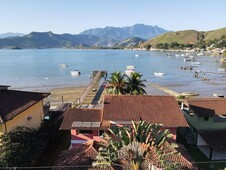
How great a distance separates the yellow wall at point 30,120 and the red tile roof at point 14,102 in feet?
2.42

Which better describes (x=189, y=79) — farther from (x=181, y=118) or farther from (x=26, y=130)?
(x=26, y=130)

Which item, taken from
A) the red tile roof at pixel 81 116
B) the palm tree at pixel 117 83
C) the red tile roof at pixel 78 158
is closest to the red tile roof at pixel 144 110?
the red tile roof at pixel 81 116

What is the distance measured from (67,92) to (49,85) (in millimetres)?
14779

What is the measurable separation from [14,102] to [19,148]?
19.4 feet

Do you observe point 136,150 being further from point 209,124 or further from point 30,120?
point 209,124

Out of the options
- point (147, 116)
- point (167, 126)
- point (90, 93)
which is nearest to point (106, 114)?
point (147, 116)

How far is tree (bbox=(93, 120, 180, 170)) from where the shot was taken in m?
16.7

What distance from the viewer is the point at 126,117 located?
2780cm

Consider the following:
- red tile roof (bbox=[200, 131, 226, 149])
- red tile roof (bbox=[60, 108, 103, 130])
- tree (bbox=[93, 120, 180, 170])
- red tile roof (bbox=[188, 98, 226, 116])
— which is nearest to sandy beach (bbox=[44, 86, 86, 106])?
red tile roof (bbox=[60, 108, 103, 130])

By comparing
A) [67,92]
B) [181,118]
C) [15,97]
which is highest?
[15,97]

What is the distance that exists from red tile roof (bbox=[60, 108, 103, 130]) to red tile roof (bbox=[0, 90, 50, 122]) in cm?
403

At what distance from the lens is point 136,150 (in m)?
16.7

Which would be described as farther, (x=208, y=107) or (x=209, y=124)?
(x=208, y=107)

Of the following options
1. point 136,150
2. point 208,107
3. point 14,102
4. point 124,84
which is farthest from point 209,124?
point 14,102
